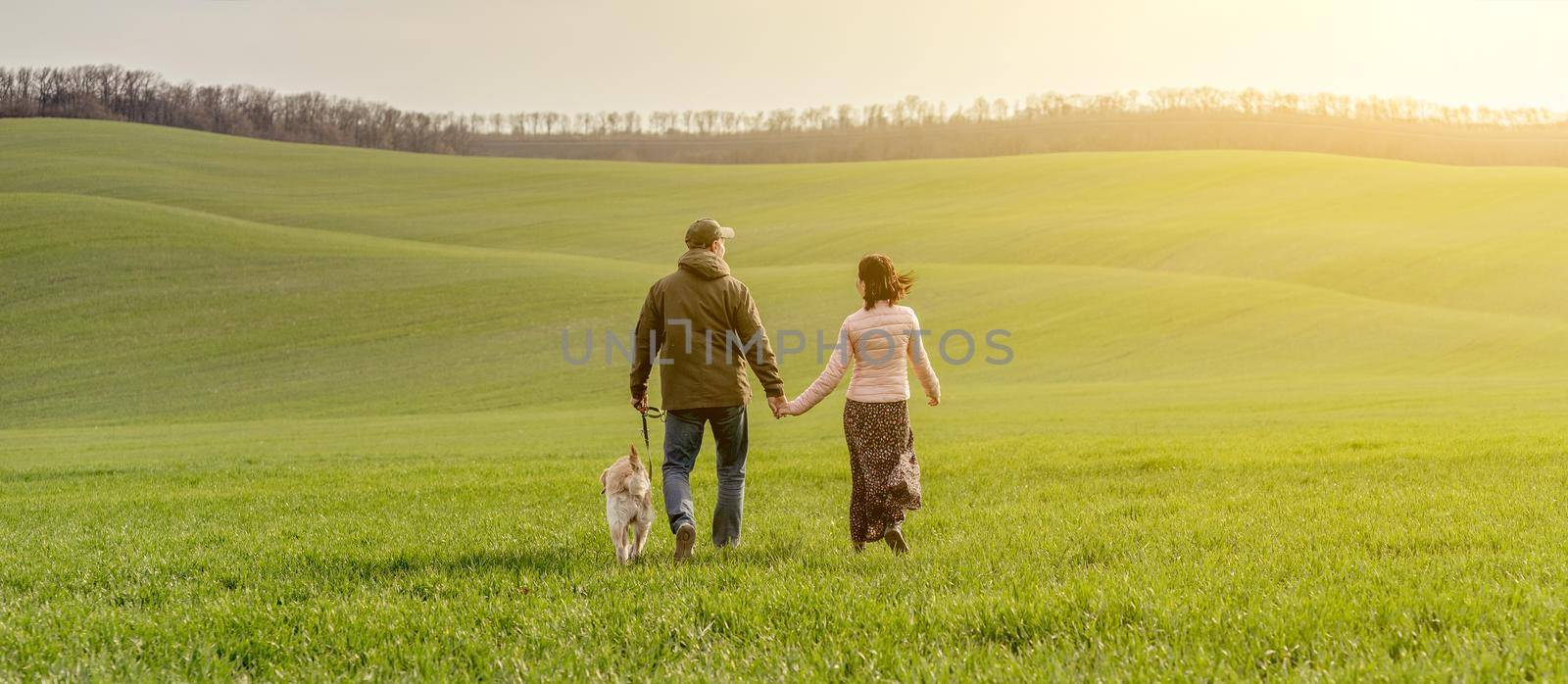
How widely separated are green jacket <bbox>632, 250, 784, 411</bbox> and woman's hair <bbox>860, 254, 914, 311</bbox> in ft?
3.01

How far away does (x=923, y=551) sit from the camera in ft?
26.7

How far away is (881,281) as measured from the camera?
8.41 metres

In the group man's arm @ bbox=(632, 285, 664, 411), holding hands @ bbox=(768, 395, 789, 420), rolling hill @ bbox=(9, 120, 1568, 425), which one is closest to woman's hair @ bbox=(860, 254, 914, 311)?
holding hands @ bbox=(768, 395, 789, 420)

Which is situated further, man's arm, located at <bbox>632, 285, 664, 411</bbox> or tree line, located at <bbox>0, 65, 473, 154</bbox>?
tree line, located at <bbox>0, 65, 473, 154</bbox>

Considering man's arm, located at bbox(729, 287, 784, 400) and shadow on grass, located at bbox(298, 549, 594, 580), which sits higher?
man's arm, located at bbox(729, 287, 784, 400)

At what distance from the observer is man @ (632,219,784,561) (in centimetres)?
823

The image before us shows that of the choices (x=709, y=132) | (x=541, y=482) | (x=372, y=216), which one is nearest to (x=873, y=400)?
(x=541, y=482)

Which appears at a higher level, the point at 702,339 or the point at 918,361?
the point at 702,339

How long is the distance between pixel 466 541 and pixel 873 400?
12.4ft

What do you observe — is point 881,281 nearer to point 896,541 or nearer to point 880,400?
point 880,400

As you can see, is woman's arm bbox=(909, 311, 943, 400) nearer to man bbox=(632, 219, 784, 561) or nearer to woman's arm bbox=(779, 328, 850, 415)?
woman's arm bbox=(779, 328, 850, 415)

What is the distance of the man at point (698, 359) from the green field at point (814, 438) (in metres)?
0.77

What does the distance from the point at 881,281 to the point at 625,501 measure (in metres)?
2.56

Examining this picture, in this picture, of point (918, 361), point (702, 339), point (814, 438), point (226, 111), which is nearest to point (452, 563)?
point (702, 339)
